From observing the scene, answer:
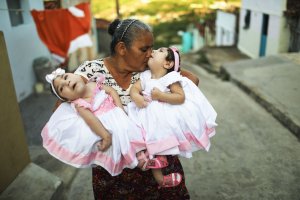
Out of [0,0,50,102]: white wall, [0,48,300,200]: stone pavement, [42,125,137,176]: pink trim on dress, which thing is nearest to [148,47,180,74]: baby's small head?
[42,125,137,176]: pink trim on dress

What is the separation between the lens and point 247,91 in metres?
7.42

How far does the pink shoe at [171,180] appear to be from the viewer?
88.3 inches

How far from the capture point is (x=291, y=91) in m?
6.40

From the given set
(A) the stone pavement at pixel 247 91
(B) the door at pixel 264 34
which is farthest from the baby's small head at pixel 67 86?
(B) the door at pixel 264 34

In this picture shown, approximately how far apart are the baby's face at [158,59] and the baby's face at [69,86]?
0.48 m

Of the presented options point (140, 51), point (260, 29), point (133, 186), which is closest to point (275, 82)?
point (133, 186)

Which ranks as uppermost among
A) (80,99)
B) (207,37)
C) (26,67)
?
(80,99)

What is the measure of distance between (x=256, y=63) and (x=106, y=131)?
8098 mm

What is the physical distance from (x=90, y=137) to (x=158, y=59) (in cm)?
67

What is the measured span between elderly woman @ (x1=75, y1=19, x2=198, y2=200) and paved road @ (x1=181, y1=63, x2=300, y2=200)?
1.43 meters

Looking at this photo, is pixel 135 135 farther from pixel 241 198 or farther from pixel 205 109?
pixel 241 198

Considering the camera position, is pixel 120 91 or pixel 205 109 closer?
pixel 205 109

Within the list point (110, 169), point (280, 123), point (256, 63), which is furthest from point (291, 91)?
point (110, 169)

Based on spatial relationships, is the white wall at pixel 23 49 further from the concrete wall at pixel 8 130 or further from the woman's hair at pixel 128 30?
the woman's hair at pixel 128 30
